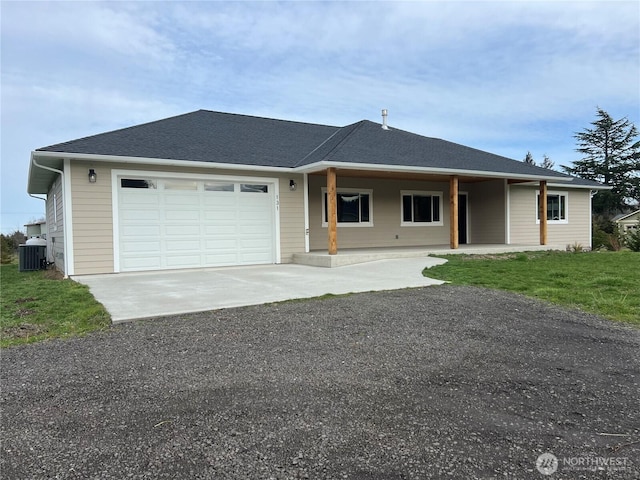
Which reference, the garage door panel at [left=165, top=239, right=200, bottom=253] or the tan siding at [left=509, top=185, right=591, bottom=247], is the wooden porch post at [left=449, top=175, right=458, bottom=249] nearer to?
the tan siding at [left=509, top=185, right=591, bottom=247]

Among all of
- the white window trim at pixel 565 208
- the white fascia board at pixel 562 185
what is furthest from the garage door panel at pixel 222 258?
the white window trim at pixel 565 208

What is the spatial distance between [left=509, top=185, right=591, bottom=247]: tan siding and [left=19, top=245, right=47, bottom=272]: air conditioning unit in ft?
54.5

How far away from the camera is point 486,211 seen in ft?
55.5

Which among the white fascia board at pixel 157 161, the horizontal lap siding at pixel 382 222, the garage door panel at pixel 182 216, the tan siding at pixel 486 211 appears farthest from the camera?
the tan siding at pixel 486 211

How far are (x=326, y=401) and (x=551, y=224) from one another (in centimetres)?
1724

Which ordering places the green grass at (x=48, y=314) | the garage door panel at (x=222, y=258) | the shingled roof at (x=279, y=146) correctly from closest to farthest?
the green grass at (x=48, y=314)
the shingled roof at (x=279, y=146)
the garage door panel at (x=222, y=258)

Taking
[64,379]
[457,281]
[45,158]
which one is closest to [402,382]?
[64,379]

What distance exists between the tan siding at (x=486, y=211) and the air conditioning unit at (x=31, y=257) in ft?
50.2

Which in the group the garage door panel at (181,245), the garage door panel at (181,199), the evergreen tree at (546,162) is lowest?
the garage door panel at (181,245)

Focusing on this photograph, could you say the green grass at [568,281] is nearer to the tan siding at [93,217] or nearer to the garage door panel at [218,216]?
the garage door panel at [218,216]

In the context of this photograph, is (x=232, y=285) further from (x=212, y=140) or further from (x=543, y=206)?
(x=543, y=206)

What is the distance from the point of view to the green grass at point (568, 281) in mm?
5734

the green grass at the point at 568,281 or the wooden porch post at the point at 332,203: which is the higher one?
the wooden porch post at the point at 332,203

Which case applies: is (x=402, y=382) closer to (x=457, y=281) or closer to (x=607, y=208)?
(x=457, y=281)
